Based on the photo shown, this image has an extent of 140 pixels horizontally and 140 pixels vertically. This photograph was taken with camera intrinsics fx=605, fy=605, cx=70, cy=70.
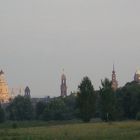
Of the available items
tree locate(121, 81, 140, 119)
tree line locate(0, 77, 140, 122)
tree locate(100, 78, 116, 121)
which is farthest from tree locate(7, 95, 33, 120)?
tree locate(100, 78, 116, 121)

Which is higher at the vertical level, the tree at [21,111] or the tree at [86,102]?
the tree at [21,111]

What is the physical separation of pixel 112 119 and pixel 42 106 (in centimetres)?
8420

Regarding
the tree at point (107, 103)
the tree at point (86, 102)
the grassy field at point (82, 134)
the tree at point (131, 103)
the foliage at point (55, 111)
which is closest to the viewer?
the grassy field at point (82, 134)

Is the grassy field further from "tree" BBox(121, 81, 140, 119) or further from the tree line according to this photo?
"tree" BBox(121, 81, 140, 119)

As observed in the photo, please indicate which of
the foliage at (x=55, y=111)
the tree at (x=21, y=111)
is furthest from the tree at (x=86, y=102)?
the tree at (x=21, y=111)

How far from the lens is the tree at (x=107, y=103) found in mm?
104188

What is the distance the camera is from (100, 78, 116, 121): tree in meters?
104

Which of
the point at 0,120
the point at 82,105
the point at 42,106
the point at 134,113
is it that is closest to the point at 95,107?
the point at 82,105

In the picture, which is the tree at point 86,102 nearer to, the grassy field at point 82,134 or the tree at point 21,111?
the grassy field at point 82,134

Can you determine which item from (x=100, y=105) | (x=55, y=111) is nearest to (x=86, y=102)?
(x=100, y=105)

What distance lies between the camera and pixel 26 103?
19388cm

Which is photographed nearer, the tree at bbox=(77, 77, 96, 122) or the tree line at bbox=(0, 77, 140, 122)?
the tree line at bbox=(0, 77, 140, 122)

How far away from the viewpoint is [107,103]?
104 m

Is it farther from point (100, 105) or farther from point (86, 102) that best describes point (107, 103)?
point (86, 102)
